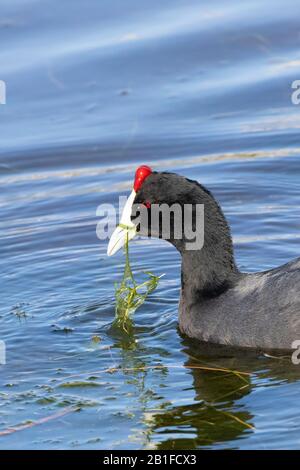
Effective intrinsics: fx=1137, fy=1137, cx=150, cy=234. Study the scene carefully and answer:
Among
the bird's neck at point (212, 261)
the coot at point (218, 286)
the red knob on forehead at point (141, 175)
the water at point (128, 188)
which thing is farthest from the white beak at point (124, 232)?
the water at point (128, 188)

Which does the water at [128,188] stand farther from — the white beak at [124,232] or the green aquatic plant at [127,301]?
the white beak at [124,232]

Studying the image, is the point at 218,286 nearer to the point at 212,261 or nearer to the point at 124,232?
the point at 212,261

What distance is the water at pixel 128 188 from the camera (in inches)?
246

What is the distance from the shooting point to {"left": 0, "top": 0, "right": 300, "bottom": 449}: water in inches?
246

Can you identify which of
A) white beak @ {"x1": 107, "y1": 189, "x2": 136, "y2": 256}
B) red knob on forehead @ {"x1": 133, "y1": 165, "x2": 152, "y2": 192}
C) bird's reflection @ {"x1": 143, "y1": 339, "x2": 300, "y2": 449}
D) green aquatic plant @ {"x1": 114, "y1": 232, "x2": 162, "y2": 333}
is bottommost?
bird's reflection @ {"x1": 143, "y1": 339, "x2": 300, "y2": 449}

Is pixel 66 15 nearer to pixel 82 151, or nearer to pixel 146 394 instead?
pixel 82 151

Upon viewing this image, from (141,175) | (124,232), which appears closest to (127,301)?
(124,232)

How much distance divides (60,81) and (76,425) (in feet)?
22.5

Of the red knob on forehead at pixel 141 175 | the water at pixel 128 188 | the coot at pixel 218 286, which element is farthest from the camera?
the red knob on forehead at pixel 141 175

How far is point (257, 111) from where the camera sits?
11695 mm

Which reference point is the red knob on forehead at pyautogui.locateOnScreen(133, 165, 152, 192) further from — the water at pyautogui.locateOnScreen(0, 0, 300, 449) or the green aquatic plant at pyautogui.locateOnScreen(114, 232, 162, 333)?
the water at pyautogui.locateOnScreen(0, 0, 300, 449)

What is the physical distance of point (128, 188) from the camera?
1041 cm

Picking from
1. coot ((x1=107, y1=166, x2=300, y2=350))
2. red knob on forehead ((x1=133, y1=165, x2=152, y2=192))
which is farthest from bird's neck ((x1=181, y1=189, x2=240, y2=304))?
red knob on forehead ((x1=133, y1=165, x2=152, y2=192))

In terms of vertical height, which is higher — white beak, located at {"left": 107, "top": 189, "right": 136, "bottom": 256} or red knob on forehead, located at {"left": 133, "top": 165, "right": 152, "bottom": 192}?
red knob on forehead, located at {"left": 133, "top": 165, "right": 152, "bottom": 192}
